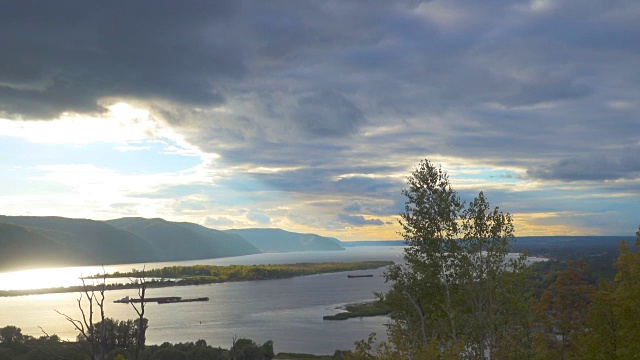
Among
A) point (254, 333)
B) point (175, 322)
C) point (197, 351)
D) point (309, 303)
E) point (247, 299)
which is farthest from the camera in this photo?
point (247, 299)

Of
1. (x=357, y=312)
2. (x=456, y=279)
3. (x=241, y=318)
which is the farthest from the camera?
(x=357, y=312)

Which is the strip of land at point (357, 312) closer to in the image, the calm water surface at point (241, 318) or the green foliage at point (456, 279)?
the calm water surface at point (241, 318)

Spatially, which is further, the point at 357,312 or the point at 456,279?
the point at 357,312

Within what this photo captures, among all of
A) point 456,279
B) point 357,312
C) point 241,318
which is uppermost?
point 456,279

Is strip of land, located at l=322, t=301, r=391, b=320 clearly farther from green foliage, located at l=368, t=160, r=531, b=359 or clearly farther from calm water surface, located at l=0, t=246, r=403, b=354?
green foliage, located at l=368, t=160, r=531, b=359

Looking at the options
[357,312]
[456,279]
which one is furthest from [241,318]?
[456,279]

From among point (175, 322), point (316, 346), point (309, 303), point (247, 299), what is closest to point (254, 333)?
point (316, 346)

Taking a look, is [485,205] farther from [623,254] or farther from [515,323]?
[623,254]

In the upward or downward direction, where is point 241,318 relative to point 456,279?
downward

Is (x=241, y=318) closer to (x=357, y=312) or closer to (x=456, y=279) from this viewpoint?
(x=357, y=312)

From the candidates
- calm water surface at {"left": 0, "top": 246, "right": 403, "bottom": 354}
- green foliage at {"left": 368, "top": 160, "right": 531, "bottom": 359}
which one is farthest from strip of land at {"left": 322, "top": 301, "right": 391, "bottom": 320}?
green foliage at {"left": 368, "top": 160, "right": 531, "bottom": 359}

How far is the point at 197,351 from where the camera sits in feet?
214

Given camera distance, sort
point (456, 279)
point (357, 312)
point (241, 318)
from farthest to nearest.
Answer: point (357, 312), point (241, 318), point (456, 279)

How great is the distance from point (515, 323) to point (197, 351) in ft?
164
